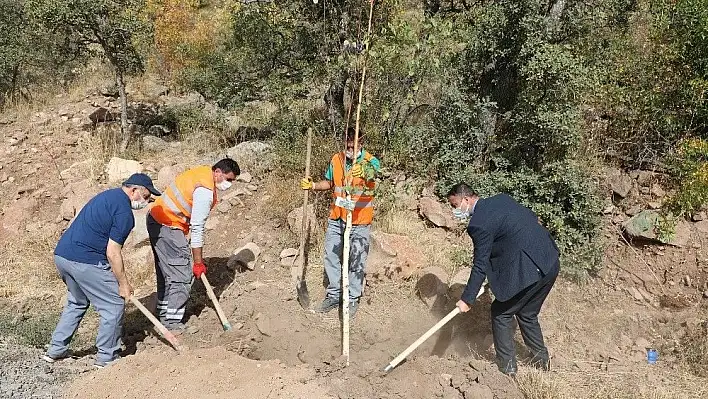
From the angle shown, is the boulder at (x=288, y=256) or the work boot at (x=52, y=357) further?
the boulder at (x=288, y=256)

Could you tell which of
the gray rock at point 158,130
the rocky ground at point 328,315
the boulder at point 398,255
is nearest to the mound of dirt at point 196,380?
the rocky ground at point 328,315

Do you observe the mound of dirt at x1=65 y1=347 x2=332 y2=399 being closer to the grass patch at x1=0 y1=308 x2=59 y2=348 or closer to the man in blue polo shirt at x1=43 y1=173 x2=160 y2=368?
the man in blue polo shirt at x1=43 y1=173 x2=160 y2=368

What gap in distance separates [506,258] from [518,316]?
0.57 m

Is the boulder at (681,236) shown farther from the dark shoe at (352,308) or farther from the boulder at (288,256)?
the boulder at (288,256)

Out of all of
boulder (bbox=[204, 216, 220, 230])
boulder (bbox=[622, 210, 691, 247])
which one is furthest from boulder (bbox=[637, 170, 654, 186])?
boulder (bbox=[204, 216, 220, 230])

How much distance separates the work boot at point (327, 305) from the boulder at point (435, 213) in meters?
1.98

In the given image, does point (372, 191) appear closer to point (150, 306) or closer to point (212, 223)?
point (150, 306)

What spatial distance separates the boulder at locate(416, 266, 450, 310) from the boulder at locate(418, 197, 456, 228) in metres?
1.08

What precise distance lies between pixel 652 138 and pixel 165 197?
589 centimetres

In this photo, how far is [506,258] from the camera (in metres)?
4.37

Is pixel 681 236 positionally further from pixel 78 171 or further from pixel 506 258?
pixel 78 171

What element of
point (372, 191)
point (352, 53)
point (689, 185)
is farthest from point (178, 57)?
point (689, 185)

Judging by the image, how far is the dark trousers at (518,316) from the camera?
442 centimetres

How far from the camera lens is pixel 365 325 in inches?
215
